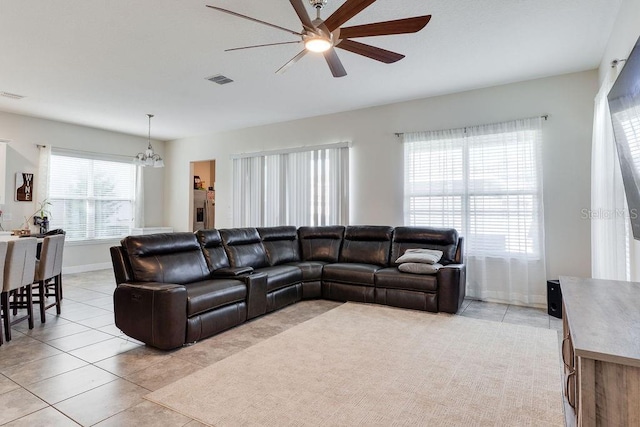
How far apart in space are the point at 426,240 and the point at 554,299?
1.53m

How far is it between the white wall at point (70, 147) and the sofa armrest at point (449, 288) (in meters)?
6.61

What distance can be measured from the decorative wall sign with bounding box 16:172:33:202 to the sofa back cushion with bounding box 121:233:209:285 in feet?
13.7

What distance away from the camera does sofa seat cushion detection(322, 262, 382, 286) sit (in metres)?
4.35

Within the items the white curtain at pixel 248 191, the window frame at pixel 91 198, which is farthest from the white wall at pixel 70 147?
the white curtain at pixel 248 191

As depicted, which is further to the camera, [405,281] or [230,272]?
[405,281]

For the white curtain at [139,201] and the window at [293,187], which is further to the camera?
the white curtain at [139,201]

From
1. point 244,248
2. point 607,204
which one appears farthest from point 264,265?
point 607,204

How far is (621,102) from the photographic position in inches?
78.6

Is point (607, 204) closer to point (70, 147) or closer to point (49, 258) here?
point (49, 258)

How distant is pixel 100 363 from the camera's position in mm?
2688

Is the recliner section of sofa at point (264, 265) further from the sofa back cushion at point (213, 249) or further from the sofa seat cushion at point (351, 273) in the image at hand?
the sofa seat cushion at point (351, 273)

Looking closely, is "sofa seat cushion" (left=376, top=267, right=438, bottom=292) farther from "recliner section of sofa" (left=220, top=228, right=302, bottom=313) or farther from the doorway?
the doorway

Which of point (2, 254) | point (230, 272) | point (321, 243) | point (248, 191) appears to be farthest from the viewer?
point (248, 191)

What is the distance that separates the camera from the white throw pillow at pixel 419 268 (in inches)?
156
